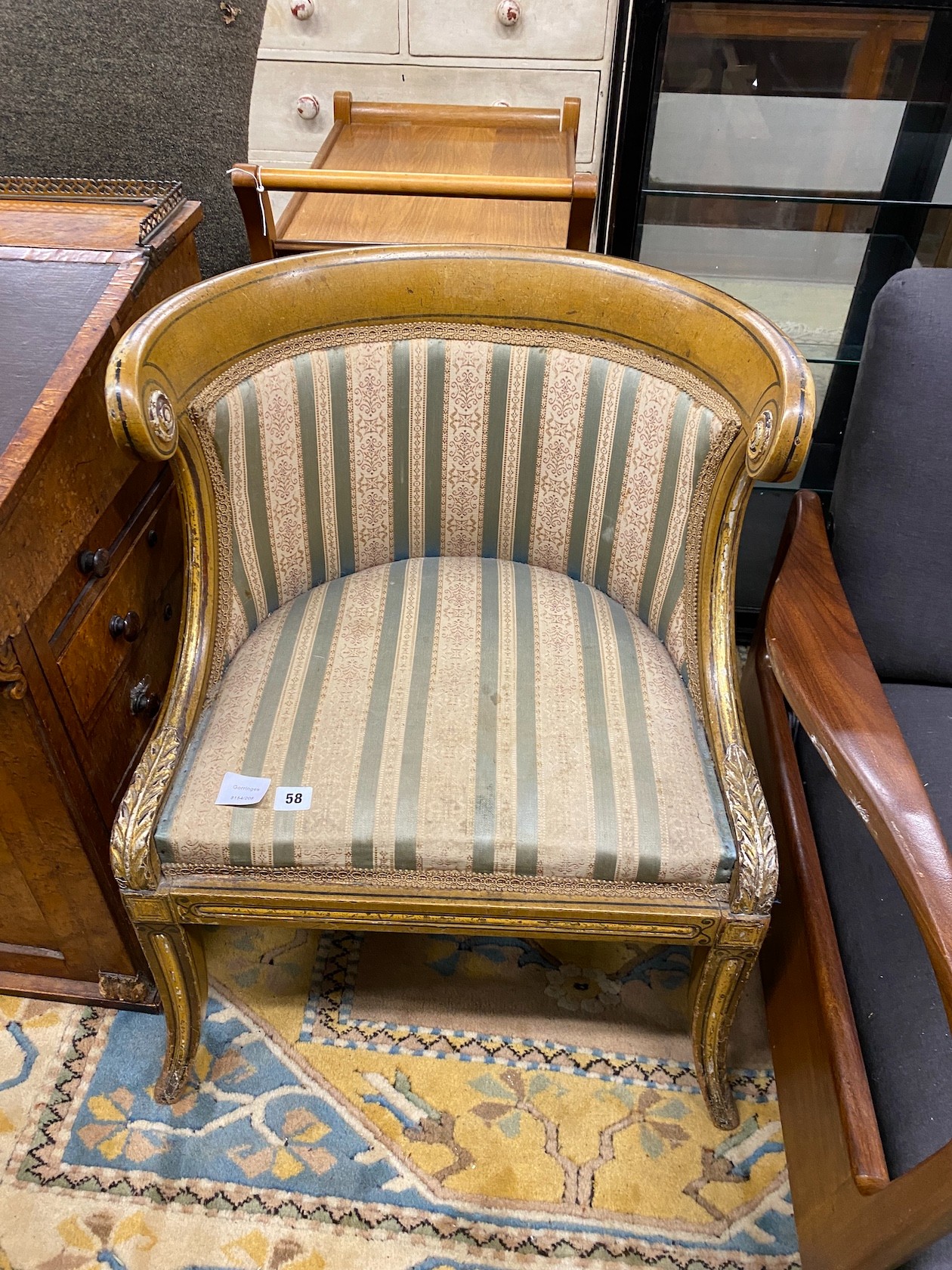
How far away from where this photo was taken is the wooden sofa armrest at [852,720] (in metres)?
0.72

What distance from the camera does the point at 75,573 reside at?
37.9 inches

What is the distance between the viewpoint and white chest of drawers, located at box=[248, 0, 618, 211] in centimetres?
191

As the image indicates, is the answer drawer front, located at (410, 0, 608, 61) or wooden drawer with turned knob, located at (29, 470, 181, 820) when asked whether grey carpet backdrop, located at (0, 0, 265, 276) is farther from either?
wooden drawer with turned knob, located at (29, 470, 181, 820)

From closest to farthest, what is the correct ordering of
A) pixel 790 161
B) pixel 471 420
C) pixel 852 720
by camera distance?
pixel 852 720, pixel 471 420, pixel 790 161

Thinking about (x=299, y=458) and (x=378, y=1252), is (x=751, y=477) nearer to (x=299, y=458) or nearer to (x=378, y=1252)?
(x=299, y=458)

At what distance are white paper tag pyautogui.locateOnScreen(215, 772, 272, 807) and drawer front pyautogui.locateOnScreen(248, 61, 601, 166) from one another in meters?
1.66

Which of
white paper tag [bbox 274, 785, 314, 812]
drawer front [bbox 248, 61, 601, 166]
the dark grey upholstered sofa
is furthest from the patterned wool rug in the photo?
drawer front [bbox 248, 61, 601, 166]

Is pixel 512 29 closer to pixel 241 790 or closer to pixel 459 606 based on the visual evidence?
pixel 459 606

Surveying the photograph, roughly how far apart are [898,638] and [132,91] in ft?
6.71

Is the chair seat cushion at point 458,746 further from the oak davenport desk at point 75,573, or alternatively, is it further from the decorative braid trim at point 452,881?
the oak davenport desk at point 75,573

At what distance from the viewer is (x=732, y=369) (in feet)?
3.04

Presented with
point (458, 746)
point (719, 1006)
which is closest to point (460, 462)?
point (458, 746)

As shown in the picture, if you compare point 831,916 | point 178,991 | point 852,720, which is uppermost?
point 852,720

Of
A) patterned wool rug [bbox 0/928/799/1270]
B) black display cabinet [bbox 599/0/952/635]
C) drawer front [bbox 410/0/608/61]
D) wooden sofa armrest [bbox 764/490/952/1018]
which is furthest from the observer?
drawer front [bbox 410/0/608/61]
